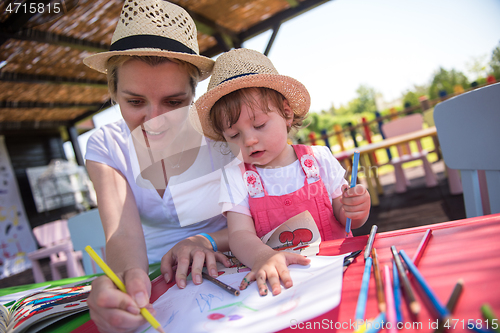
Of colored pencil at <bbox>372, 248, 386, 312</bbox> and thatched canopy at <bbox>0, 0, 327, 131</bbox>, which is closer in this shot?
colored pencil at <bbox>372, 248, 386, 312</bbox>

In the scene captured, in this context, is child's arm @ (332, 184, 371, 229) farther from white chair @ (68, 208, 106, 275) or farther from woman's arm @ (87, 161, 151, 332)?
white chair @ (68, 208, 106, 275)

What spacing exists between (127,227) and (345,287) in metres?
0.70

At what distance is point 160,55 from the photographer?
39.6 inches

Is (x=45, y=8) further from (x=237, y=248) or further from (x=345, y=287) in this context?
(x=345, y=287)

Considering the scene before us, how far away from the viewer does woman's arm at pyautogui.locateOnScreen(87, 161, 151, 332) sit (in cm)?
53

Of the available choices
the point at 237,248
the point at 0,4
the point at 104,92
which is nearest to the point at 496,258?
the point at 237,248

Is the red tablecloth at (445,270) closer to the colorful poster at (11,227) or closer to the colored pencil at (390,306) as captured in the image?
the colored pencil at (390,306)

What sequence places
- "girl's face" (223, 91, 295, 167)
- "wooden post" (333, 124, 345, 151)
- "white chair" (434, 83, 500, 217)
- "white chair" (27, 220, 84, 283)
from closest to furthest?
1. "white chair" (434, 83, 500, 217)
2. "girl's face" (223, 91, 295, 167)
3. "white chair" (27, 220, 84, 283)
4. "wooden post" (333, 124, 345, 151)

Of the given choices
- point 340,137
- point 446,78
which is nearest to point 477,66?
point 446,78

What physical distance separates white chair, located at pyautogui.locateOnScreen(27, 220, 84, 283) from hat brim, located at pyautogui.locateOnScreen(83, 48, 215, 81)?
134 inches

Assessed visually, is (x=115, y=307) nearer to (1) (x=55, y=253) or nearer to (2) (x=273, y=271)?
(2) (x=273, y=271)

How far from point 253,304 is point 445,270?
0.32 metres

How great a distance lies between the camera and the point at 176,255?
84 cm

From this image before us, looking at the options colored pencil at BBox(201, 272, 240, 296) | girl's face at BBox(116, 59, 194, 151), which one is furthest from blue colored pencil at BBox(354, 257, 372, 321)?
girl's face at BBox(116, 59, 194, 151)
